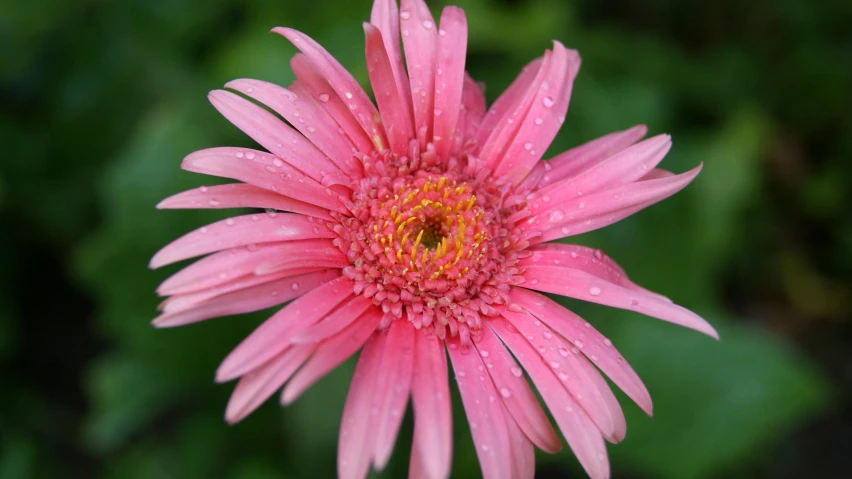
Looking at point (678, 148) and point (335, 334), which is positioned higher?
point (678, 148)

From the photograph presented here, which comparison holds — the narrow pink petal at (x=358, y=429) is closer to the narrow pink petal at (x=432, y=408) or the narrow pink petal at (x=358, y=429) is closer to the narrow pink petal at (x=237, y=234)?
the narrow pink petal at (x=432, y=408)

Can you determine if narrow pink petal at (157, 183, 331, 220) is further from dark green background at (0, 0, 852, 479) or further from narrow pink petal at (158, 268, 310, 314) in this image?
dark green background at (0, 0, 852, 479)

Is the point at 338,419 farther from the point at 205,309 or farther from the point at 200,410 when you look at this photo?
the point at 205,309

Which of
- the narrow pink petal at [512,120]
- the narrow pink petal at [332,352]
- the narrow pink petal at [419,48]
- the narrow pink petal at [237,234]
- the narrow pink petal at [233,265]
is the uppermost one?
the narrow pink petal at [419,48]

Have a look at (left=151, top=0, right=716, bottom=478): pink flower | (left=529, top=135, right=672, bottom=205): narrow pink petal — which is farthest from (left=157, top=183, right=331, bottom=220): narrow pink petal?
(left=529, top=135, right=672, bottom=205): narrow pink petal

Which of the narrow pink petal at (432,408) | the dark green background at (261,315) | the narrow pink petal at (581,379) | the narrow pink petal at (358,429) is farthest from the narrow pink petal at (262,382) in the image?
the dark green background at (261,315)

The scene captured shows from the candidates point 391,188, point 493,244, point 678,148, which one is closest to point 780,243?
point 678,148
